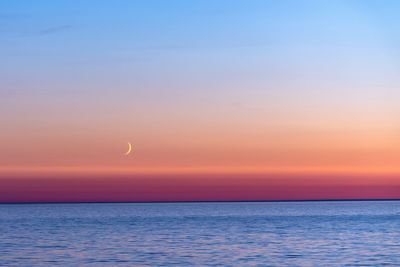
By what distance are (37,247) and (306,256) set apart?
20418mm

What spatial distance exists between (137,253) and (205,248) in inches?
248

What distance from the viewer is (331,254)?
5319 cm

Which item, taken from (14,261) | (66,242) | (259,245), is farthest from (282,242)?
(14,261)

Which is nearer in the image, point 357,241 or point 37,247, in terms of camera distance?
point 37,247

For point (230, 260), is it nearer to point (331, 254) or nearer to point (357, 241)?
point (331, 254)

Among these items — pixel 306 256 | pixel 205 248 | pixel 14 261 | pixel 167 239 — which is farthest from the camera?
pixel 167 239

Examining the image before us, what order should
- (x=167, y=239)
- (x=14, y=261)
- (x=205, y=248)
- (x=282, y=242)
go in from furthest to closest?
1. (x=167, y=239)
2. (x=282, y=242)
3. (x=205, y=248)
4. (x=14, y=261)

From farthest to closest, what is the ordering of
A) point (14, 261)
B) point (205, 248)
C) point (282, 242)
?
point (282, 242), point (205, 248), point (14, 261)

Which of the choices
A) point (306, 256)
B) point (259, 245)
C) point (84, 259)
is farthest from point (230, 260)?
point (259, 245)

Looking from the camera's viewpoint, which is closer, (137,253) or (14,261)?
(14,261)

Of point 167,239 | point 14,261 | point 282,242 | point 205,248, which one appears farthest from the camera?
point 167,239

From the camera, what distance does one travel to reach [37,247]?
196ft

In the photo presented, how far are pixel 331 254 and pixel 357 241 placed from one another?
14.2 m

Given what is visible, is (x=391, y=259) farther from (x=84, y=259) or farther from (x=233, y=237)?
(x=233, y=237)
